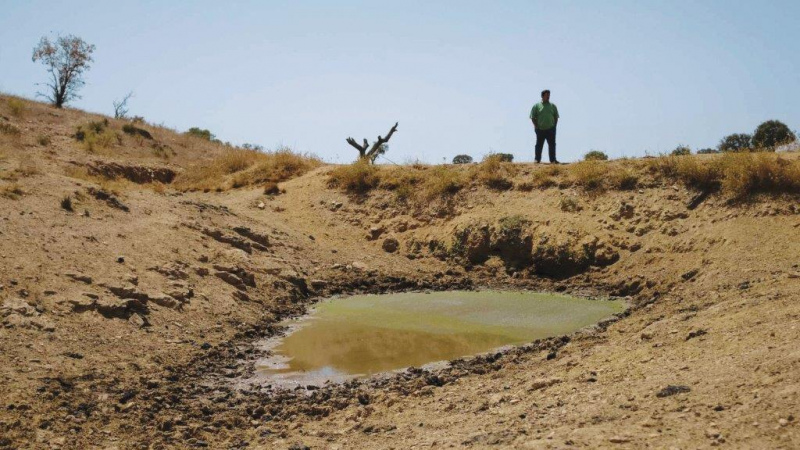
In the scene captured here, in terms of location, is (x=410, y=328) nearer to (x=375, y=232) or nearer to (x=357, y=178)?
(x=375, y=232)

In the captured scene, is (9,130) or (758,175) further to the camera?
(9,130)

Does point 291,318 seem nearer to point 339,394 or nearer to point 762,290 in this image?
point 339,394

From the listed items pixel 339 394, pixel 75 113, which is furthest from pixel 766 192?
pixel 75 113

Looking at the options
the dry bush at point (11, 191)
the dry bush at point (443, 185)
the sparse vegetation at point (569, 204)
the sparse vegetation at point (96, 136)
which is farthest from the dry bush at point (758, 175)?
the sparse vegetation at point (96, 136)

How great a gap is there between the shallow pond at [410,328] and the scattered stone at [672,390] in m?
3.49

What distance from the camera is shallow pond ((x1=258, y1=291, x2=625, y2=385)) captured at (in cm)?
842

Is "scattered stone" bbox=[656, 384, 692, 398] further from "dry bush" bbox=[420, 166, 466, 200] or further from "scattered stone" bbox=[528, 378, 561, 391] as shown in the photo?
"dry bush" bbox=[420, 166, 466, 200]

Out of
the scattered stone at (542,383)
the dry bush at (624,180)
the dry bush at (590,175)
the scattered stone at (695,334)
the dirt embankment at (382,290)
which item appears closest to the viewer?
the dirt embankment at (382,290)

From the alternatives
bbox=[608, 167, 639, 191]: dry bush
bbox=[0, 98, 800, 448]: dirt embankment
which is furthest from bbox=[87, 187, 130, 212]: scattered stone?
bbox=[608, 167, 639, 191]: dry bush

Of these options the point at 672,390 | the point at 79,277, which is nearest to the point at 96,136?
the point at 79,277

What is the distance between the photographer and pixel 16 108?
22109 mm

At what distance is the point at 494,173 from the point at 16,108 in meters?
14.8

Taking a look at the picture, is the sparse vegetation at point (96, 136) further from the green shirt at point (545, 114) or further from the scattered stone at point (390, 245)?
the green shirt at point (545, 114)

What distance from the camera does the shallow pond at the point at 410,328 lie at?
27.6 feet
